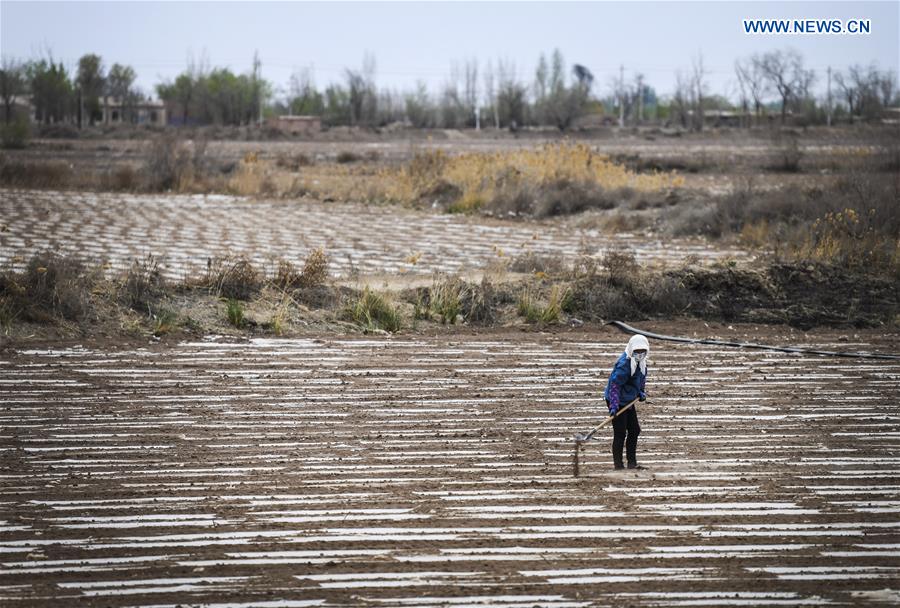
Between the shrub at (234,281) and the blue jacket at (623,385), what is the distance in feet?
24.5

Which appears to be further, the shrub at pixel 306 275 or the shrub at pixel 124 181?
the shrub at pixel 124 181

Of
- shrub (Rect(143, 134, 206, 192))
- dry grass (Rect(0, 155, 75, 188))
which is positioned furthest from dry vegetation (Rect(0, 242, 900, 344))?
dry grass (Rect(0, 155, 75, 188))

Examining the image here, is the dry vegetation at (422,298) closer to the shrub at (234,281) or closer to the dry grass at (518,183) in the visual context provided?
the shrub at (234,281)

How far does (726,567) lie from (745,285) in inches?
403

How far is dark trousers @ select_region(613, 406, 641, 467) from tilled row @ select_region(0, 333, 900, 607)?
14 cm

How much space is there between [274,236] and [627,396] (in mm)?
13064

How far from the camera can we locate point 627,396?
29.3ft

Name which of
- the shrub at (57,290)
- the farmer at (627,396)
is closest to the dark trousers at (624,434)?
the farmer at (627,396)

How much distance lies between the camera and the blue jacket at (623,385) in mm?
8883

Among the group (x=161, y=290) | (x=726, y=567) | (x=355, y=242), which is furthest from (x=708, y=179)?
(x=726, y=567)

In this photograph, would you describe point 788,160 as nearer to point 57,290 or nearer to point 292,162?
point 292,162

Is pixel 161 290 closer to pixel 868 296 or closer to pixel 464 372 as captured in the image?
pixel 464 372

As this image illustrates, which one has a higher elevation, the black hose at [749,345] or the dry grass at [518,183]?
the dry grass at [518,183]

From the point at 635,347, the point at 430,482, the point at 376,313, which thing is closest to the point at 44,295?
the point at 376,313
